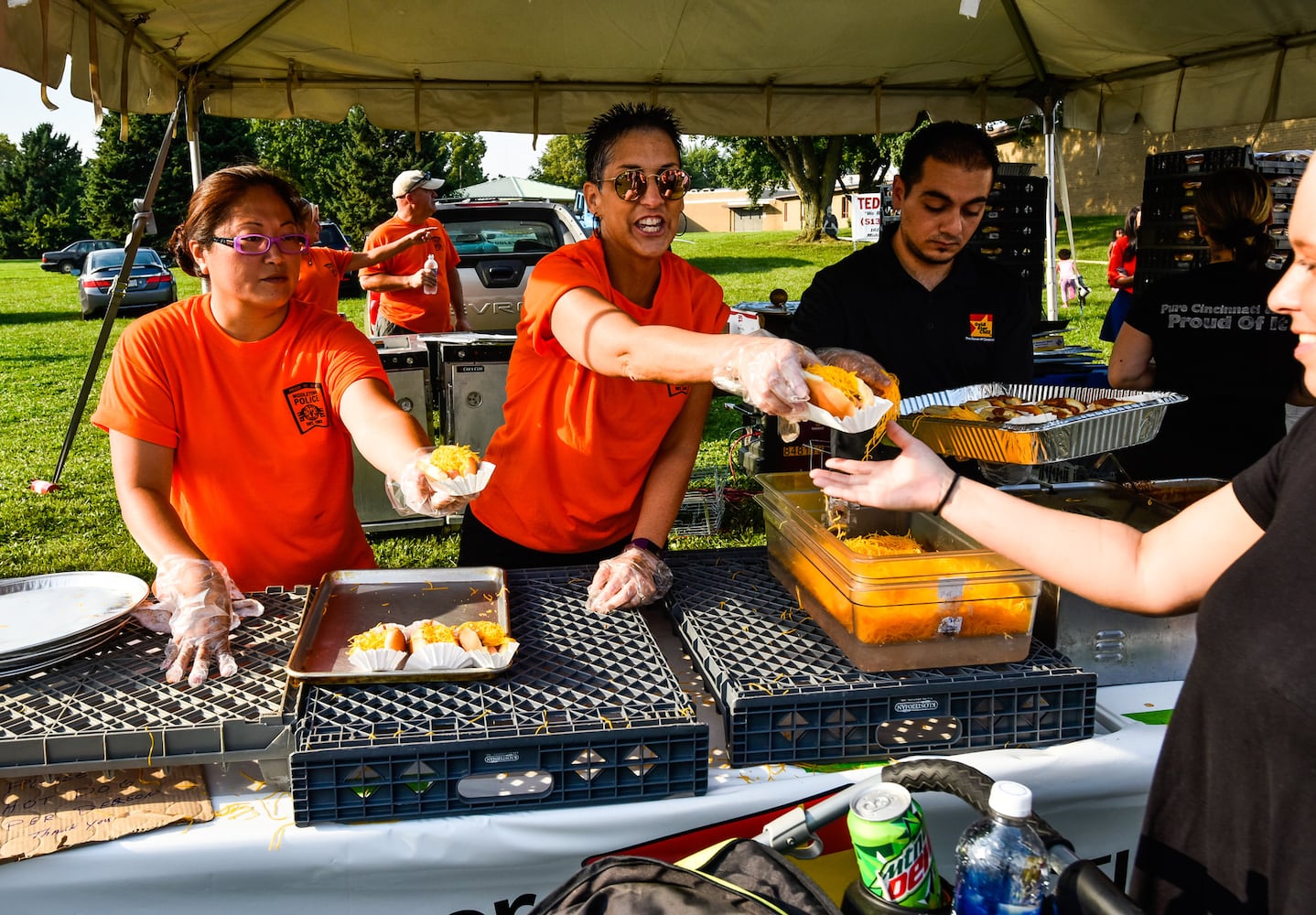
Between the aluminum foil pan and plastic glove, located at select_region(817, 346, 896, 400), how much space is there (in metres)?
0.32

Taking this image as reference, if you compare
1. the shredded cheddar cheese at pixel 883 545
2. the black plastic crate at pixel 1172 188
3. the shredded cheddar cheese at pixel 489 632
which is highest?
the black plastic crate at pixel 1172 188

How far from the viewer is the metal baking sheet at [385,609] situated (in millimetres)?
1816

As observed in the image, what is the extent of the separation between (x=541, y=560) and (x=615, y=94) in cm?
359

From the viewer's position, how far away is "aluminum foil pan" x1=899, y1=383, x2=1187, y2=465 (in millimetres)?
2422

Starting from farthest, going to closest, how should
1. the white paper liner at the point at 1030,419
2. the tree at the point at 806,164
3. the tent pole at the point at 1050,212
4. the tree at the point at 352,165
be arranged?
the tree at the point at 352,165, the tree at the point at 806,164, the tent pole at the point at 1050,212, the white paper liner at the point at 1030,419

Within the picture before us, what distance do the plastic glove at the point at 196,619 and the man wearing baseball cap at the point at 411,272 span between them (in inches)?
235

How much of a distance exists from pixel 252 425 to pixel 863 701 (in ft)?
5.91

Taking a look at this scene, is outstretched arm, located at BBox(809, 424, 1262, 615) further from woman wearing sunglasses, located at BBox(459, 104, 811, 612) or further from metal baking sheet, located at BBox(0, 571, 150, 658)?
metal baking sheet, located at BBox(0, 571, 150, 658)

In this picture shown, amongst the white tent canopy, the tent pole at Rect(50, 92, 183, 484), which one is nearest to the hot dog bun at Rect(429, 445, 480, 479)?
the white tent canopy

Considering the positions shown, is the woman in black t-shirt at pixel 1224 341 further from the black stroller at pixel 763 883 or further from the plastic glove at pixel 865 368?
the black stroller at pixel 763 883

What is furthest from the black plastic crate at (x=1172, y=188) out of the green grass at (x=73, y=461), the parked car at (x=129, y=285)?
the parked car at (x=129, y=285)

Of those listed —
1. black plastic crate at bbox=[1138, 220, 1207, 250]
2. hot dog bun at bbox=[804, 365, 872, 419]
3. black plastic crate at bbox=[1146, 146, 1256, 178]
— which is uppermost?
black plastic crate at bbox=[1146, 146, 1256, 178]

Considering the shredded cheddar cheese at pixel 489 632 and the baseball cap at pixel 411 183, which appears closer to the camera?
the shredded cheddar cheese at pixel 489 632

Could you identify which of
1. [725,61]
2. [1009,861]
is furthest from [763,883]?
[725,61]
